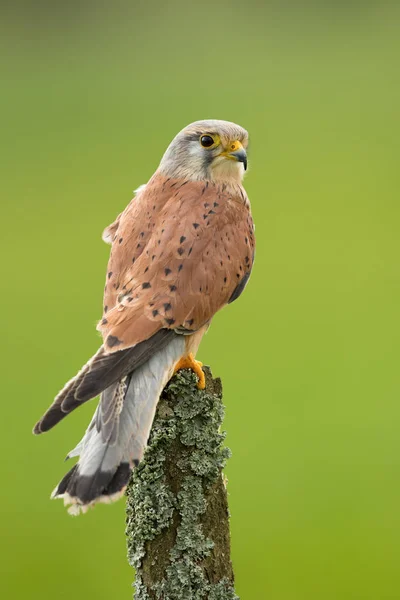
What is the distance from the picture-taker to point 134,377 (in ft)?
8.87

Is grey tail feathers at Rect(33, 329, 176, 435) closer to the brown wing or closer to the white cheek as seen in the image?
the brown wing

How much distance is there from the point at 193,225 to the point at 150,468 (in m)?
0.91

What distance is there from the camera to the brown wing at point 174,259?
2.80m

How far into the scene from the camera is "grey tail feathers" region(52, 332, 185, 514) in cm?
246

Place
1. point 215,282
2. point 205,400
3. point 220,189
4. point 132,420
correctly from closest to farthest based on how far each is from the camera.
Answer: point 132,420, point 205,400, point 215,282, point 220,189

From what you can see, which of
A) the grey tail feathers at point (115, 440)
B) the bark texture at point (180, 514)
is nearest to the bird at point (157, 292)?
the grey tail feathers at point (115, 440)

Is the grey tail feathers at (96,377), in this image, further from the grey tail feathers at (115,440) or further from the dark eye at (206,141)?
the dark eye at (206,141)

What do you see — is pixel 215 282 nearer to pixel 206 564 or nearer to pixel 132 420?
pixel 132 420

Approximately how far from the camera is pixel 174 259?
2971mm

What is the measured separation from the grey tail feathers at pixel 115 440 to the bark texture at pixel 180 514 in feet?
0.51

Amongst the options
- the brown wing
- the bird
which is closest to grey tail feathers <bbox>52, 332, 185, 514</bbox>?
the bird

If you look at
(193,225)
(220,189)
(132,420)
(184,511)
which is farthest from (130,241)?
(184,511)

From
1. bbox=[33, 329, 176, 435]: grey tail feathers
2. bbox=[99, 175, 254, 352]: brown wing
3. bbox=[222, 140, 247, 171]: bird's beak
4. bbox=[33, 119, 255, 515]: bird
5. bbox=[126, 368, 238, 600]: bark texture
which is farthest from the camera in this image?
bbox=[222, 140, 247, 171]: bird's beak

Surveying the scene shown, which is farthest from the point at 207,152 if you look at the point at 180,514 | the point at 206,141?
the point at 180,514
